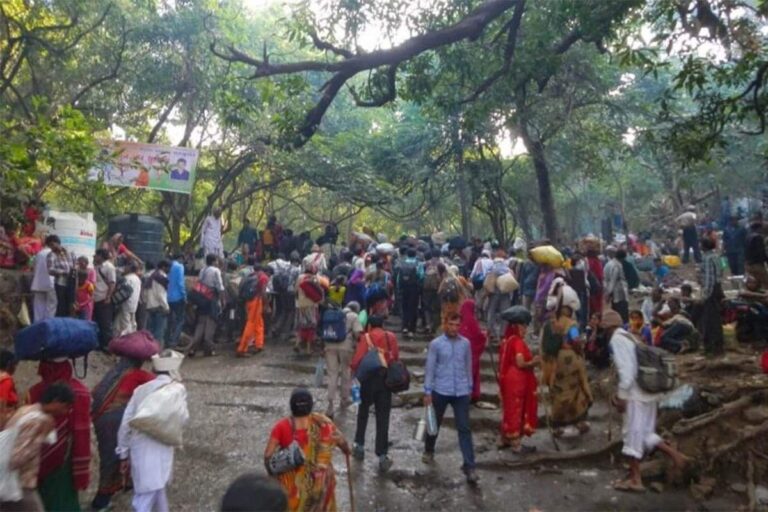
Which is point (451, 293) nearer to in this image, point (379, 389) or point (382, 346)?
point (382, 346)

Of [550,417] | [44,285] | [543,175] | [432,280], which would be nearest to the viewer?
[550,417]

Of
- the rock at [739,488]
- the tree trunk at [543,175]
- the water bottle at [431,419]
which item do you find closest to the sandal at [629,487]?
the rock at [739,488]

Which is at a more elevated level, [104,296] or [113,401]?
[104,296]

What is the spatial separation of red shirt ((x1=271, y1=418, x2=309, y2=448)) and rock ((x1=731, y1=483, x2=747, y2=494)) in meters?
4.48

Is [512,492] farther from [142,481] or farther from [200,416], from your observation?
[200,416]

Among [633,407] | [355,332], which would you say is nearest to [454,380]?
[633,407]

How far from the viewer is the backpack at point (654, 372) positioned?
6.21 meters

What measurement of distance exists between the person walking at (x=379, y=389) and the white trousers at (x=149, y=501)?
101 inches

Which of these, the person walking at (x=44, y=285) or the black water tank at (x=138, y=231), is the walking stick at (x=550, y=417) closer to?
the person walking at (x=44, y=285)

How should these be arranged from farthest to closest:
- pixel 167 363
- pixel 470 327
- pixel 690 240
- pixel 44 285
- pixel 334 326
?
pixel 690 240 → pixel 44 285 → pixel 334 326 → pixel 470 327 → pixel 167 363

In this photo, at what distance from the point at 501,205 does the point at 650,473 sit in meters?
17.0

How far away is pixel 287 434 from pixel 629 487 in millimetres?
3744

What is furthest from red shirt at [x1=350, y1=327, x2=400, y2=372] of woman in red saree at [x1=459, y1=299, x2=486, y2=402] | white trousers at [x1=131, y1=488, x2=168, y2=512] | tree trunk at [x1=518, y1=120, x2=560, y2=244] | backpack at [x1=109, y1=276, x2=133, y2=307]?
tree trunk at [x1=518, y1=120, x2=560, y2=244]

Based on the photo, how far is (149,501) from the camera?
4789 mm
